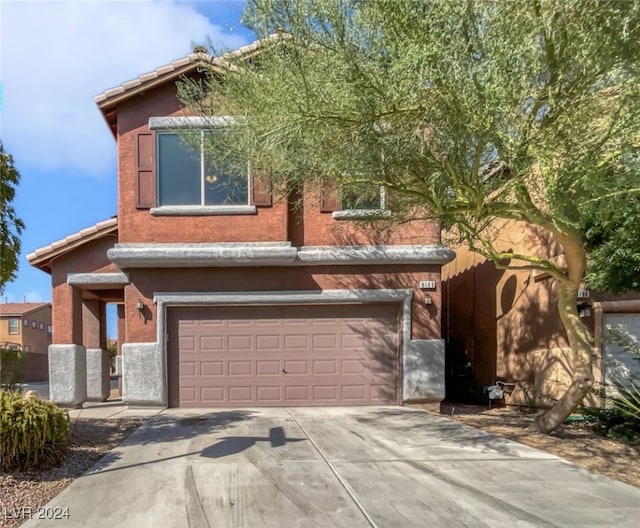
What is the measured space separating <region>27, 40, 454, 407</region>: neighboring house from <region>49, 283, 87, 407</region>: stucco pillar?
0.29m

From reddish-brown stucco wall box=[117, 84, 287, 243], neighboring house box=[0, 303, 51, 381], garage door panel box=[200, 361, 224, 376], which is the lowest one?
neighboring house box=[0, 303, 51, 381]

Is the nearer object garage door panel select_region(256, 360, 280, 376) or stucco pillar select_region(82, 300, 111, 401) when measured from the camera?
garage door panel select_region(256, 360, 280, 376)

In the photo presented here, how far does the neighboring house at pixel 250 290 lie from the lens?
10.6 m

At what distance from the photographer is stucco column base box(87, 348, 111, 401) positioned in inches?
504

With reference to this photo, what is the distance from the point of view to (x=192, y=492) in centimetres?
534

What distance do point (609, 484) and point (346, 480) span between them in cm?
304

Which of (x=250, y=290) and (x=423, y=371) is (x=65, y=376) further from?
(x=423, y=371)

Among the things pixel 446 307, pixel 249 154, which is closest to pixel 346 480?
pixel 249 154

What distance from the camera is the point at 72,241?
461 inches

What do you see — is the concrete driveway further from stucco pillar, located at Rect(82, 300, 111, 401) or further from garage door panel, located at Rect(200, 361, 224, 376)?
stucco pillar, located at Rect(82, 300, 111, 401)

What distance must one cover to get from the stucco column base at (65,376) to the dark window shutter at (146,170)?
3.82 meters

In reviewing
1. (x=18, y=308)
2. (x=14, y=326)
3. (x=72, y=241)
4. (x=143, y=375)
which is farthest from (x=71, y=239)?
(x=18, y=308)

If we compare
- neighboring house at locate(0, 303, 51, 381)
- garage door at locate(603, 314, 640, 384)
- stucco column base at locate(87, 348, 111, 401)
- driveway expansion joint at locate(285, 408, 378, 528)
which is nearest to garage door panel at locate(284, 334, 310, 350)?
driveway expansion joint at locate(285, 408, 378, 528)

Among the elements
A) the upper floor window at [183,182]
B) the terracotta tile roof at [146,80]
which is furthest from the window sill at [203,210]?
the terracotta tile roof at [146,80]
